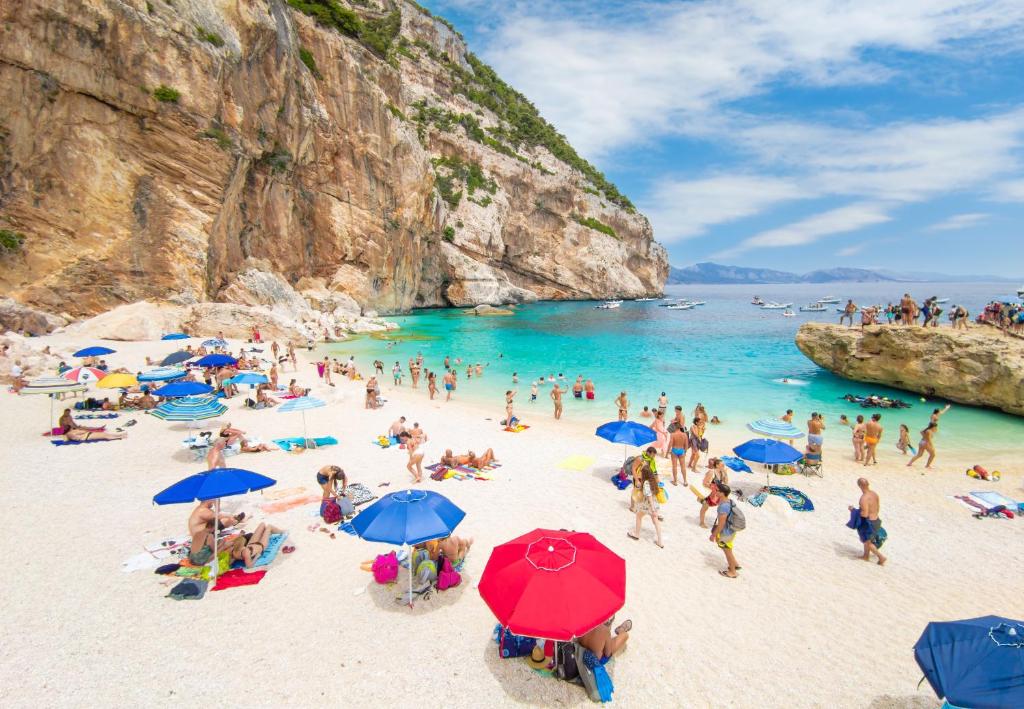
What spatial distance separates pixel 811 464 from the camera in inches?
481

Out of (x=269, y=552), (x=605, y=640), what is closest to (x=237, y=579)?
(x=269, y=552)

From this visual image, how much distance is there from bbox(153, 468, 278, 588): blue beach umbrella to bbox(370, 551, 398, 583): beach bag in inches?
72.9

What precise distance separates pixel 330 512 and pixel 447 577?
293cm

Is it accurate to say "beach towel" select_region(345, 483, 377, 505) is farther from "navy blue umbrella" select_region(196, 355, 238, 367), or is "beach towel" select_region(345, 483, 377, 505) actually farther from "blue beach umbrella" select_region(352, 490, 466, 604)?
"navy blue umbrella" select_region(196, 355, 238, 367)

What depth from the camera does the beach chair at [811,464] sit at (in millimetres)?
12156

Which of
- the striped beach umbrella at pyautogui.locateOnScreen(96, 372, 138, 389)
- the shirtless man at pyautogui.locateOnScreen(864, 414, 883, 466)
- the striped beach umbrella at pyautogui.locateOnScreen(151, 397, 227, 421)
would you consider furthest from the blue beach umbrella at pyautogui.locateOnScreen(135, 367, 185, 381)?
the shirtless man at pyautogui.locateOnScreen(864, 414, 883, 466)

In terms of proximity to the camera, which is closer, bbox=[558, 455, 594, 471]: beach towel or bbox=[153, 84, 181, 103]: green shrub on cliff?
bbox=[558, 455, 594, 471]: beach towel

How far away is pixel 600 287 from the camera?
96438 millimetres

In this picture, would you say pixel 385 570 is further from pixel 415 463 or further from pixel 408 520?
pixel 415 463

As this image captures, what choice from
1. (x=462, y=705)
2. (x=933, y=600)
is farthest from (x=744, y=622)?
(x=462, y=705)

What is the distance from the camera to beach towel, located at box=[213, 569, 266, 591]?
6.32 meters

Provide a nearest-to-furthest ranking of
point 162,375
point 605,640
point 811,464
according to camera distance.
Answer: point 605,640 < point 811,464 < point 162,375

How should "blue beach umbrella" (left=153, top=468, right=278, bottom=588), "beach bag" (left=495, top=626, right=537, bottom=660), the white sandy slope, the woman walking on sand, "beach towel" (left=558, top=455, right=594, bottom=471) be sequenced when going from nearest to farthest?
the white sandy slope < "beach bag" (left=495, top=626, right=537, bottom=660) < "blue beach umbrella" (left=153, top=468, right=278, bottom=588) < the woman walking on sand < "beach towel" (left=558, top=455, right=594, bottom=471)

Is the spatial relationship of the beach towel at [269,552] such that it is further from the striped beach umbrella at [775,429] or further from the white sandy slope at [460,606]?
the striped beach umbrella at [775,429]
